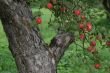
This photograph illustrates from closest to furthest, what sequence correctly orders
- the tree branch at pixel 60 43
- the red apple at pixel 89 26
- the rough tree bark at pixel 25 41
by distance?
the red apple at pixel 89 26 < the rough tree bark at pixel 25 41 < the tree branch at pixel 60 43

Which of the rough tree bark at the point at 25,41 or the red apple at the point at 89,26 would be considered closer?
the red apple at the point at 89,26

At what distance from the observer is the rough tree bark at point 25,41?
13.9 ft

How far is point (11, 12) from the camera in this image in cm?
423

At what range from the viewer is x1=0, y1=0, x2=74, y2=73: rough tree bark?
4.24 m

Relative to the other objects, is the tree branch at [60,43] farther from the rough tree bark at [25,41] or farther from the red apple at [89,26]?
the red apple at [89,26]

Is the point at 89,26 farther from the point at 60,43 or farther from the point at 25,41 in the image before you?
the point at 25,41

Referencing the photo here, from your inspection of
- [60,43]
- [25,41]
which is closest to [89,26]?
[60,43]

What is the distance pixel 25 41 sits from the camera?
14.2ft

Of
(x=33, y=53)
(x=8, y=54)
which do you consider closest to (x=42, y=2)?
(x=33, y=53)

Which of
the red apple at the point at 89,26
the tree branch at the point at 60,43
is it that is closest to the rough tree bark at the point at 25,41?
the tree branch at the point at 60,43

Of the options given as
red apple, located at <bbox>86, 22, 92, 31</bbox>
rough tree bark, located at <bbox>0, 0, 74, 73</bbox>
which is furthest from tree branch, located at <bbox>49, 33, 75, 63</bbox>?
red apple, located at <bbox>86, 22, 92, 31</bbox>

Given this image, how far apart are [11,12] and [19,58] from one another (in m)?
0.51

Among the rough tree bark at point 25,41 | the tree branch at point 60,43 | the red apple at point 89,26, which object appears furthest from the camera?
the tree branch at point 60,43

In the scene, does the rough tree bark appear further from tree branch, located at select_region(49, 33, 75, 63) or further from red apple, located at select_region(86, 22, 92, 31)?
red apple, located at select_region(86, 22, 92, 31)
